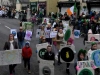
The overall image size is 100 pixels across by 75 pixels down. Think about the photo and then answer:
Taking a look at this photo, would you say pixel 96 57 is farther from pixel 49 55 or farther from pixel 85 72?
pixel 49 55

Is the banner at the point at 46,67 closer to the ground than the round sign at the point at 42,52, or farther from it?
closer to the ground

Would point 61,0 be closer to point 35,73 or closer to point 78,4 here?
point 78,4

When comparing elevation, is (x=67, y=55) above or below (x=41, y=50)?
below

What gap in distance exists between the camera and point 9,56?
38.5 ft

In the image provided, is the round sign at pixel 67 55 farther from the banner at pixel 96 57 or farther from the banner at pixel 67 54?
the banner at pixel 96 57

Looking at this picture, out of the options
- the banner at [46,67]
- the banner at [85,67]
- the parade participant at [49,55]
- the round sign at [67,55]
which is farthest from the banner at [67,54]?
the banner at [85,67]

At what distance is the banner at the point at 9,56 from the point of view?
11.7 meters

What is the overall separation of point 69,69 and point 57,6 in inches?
1588

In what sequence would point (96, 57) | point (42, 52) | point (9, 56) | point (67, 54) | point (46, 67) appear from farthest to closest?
point (42, 52) → point (67, 54) → point (9, 56) → point (96, 57) → point (46, 67)

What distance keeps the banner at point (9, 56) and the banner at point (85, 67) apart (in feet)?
8.24

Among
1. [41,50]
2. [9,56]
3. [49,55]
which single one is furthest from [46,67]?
[41,50]

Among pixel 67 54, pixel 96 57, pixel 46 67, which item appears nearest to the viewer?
pixel 46 67

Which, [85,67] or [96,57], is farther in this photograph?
[96,57]

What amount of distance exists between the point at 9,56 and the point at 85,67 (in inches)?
114
